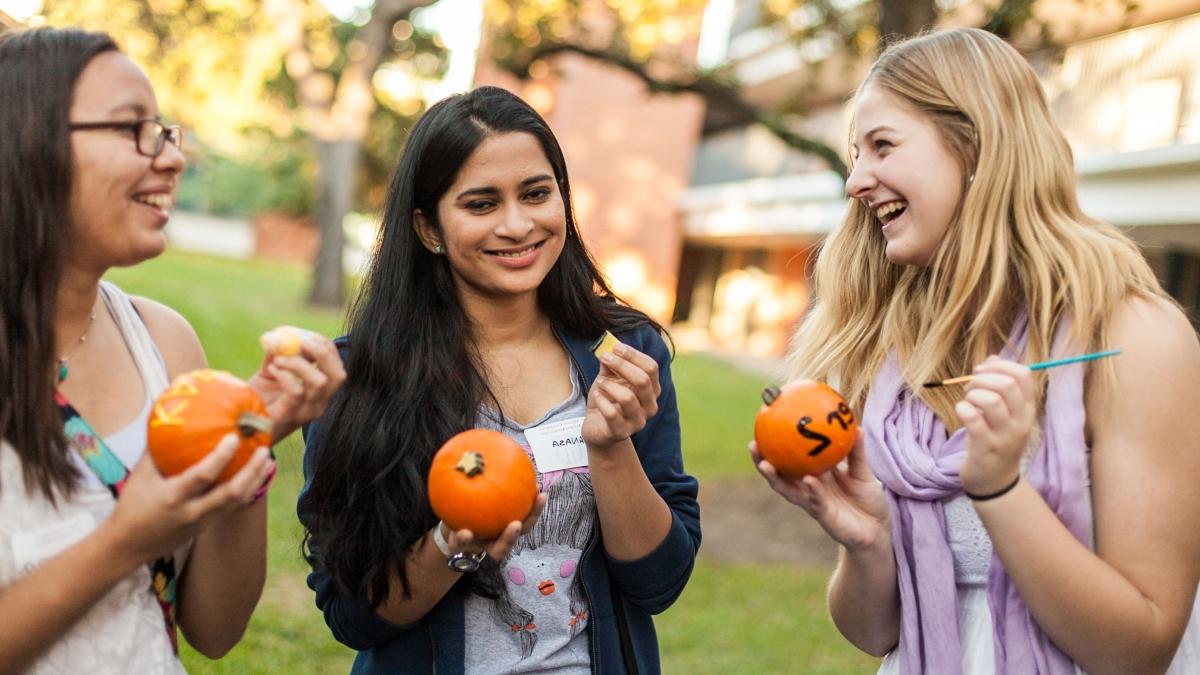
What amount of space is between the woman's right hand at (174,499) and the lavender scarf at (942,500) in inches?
57.9

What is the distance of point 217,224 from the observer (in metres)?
53.8

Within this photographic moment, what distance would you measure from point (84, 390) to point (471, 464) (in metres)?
0.80

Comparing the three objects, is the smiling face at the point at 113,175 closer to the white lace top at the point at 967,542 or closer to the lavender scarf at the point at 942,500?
the lavender scarf at the point at 942,500

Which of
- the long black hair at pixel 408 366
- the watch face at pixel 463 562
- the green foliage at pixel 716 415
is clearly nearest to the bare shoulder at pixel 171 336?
the long black hair at pixel 408 366

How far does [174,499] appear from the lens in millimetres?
1941

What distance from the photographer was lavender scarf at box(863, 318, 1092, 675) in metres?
2.34

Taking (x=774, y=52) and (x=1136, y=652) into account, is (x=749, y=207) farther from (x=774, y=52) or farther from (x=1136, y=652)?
(x=1136, y=652)

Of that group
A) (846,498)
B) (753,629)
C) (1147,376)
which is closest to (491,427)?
(846,498)

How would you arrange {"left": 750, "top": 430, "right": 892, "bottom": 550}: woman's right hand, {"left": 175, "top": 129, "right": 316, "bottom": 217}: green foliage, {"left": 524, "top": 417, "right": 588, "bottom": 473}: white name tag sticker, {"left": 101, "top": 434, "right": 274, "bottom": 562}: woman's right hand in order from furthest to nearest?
{"left": 175, "top": 129, "right": 316, "bottom": 217}: green foliage < {"left": 524, "top": 417, "right": 588, "bottom": 473}: white name tag sticker < {"left": 750, "top": 430, "right": 892, "bottom": 550}: woman's right hand < {"left": 101, "top": 434, "right": 274, "bottom": 562}: woman's right hand

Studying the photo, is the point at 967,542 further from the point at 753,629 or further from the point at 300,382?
the point at 753,629

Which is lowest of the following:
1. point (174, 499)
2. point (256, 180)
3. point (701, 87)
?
point (174, 499)

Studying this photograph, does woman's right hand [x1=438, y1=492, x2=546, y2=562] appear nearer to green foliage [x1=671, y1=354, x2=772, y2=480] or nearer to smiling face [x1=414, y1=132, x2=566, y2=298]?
smiling face [x1=414, y1=132, x2=566, y2=298]

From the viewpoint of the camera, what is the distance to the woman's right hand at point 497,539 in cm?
238

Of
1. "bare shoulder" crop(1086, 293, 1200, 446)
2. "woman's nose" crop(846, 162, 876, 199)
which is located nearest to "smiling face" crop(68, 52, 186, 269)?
"woman's nose" crop(846, 162, 876, 199)
